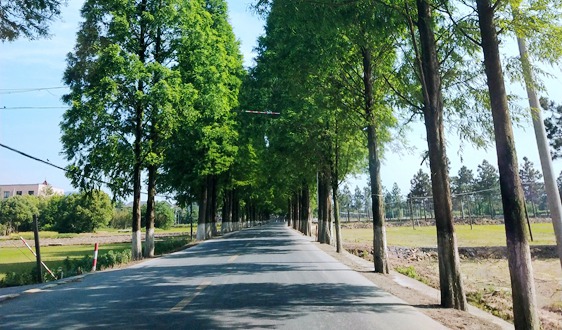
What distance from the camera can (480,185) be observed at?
4670 inches

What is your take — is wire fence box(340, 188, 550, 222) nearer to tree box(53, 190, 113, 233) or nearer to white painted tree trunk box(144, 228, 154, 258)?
tree box(53, 190, 113, 233)

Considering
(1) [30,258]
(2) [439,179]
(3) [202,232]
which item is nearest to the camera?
(2) [439,179]

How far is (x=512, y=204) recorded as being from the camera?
5.93 m

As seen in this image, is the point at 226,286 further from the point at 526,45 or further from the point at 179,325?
the point at 526,45

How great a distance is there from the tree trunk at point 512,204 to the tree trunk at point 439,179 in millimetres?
2119

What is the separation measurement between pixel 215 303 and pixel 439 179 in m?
5.43

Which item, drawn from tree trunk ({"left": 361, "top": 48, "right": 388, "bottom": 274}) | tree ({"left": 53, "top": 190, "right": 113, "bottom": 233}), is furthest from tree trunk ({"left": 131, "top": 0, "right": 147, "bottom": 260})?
tree ({"left": 53, "top": 190, "right": 113, "bottom": 233})

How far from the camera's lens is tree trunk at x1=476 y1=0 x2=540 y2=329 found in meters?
5.79

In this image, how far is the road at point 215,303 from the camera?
6.38 meters

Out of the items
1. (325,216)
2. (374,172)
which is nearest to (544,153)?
(374,172)

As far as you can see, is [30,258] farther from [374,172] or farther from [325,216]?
[374,172]

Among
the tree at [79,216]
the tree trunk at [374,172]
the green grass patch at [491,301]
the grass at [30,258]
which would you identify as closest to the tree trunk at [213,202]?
the grass at [30,258]

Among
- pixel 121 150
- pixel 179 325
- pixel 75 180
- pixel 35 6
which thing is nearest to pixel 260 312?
pixel 179 325

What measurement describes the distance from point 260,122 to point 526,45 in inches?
758
